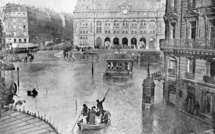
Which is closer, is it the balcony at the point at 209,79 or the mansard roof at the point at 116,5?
the balcony at the point at 209,79

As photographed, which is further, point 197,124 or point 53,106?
point 53,106

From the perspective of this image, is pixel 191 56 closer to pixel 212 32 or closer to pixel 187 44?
pixel 187 44

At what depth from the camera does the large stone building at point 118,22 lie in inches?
4134

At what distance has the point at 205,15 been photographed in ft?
79.6

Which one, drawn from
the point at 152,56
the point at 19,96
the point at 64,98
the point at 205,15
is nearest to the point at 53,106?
the point at 64,98

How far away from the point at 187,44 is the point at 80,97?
13.3 m

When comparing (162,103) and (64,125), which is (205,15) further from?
(64,125)

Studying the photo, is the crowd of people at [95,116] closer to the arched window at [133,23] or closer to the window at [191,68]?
the window at [191,68]

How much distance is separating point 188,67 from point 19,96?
18204mm

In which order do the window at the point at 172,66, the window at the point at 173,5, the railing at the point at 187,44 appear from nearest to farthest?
the railing at the point at 187,44 → the window at the point at 172,66 → the window at the point at 173,5

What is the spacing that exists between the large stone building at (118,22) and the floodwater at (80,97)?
54329 millimetres

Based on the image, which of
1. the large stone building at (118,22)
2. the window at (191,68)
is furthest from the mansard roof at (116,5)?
the window at (191,68)

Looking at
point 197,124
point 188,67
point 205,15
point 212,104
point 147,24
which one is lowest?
point 197,124

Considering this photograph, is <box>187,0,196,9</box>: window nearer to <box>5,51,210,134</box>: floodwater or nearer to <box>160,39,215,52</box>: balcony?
<box>160,39,215,52</box>: balcony
